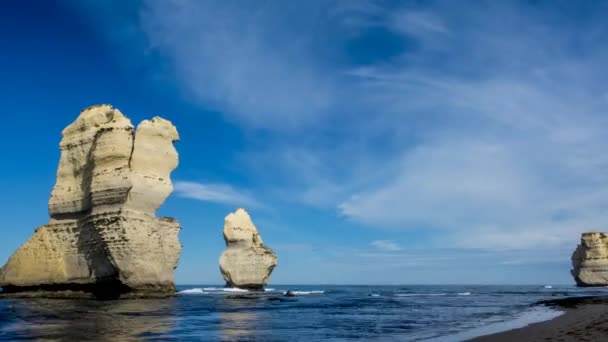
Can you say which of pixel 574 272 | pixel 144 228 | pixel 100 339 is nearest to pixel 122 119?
pixel 144 228

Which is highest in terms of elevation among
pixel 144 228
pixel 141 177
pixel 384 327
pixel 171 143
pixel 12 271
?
pixel 171 143

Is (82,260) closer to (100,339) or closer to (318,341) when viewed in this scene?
(100,339)

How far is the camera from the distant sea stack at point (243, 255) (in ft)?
238

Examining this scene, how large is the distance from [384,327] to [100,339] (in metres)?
11.3

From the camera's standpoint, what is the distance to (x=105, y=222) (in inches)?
1679

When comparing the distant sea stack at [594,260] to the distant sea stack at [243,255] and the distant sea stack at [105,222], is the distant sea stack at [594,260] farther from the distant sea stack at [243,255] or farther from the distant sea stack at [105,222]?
the distant sea stack at [105,222]

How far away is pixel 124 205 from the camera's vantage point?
42719 mm

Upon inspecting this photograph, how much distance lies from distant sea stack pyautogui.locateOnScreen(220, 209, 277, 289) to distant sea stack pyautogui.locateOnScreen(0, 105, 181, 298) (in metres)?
23.8

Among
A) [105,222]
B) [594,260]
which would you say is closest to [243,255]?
[105,222]

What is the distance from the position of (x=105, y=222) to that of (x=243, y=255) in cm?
3262

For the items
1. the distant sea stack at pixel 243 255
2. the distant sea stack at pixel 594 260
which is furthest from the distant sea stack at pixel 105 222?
the distant sea stack at pixel 594 260

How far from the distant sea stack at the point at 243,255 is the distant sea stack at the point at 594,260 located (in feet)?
204

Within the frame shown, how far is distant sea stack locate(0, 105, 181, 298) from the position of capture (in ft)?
140

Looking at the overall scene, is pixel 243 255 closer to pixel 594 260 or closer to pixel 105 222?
pixel 105 222
